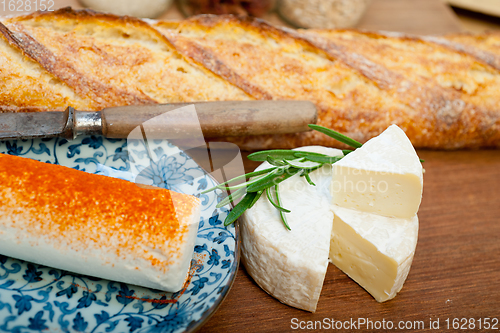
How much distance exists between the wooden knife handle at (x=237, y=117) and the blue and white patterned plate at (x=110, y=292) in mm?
211

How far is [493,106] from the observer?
6.01ft

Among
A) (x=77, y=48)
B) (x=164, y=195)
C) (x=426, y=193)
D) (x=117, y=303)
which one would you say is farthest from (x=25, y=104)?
(x=426, y=193)

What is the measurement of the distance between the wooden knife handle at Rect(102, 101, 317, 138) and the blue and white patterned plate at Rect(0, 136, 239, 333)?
21 cm

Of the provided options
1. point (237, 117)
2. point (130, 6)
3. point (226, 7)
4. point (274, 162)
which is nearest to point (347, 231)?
point (274, 162)

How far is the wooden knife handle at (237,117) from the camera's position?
143cm

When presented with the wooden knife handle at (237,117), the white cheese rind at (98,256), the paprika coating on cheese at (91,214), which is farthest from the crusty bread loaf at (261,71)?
the white cheese rind at (98,256)

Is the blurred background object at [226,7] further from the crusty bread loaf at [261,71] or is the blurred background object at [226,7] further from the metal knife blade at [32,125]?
the metal knife blade at [32,125]

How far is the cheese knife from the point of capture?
1279 mm

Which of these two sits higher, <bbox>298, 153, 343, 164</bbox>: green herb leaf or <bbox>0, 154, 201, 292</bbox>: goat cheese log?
<bbox>298, 153, 343, 164</bbox>: green herb leaf

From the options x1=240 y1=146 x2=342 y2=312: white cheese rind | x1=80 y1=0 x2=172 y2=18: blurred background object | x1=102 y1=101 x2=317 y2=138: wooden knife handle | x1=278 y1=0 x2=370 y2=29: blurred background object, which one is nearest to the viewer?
x1=240 y1=146 x2=342 y2=312: white cheese rind

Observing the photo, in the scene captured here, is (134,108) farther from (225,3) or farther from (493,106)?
(493,106)

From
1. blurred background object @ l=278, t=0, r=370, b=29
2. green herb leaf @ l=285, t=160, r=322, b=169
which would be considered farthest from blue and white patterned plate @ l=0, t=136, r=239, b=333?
blurred background object @ l=278, t=0, r=370, b=29

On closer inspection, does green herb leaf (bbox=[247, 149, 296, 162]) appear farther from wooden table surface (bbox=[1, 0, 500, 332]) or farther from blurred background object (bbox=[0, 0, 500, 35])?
blurred background object (bbox=[0, 0, 500, 35])

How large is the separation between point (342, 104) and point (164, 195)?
0.91 m
